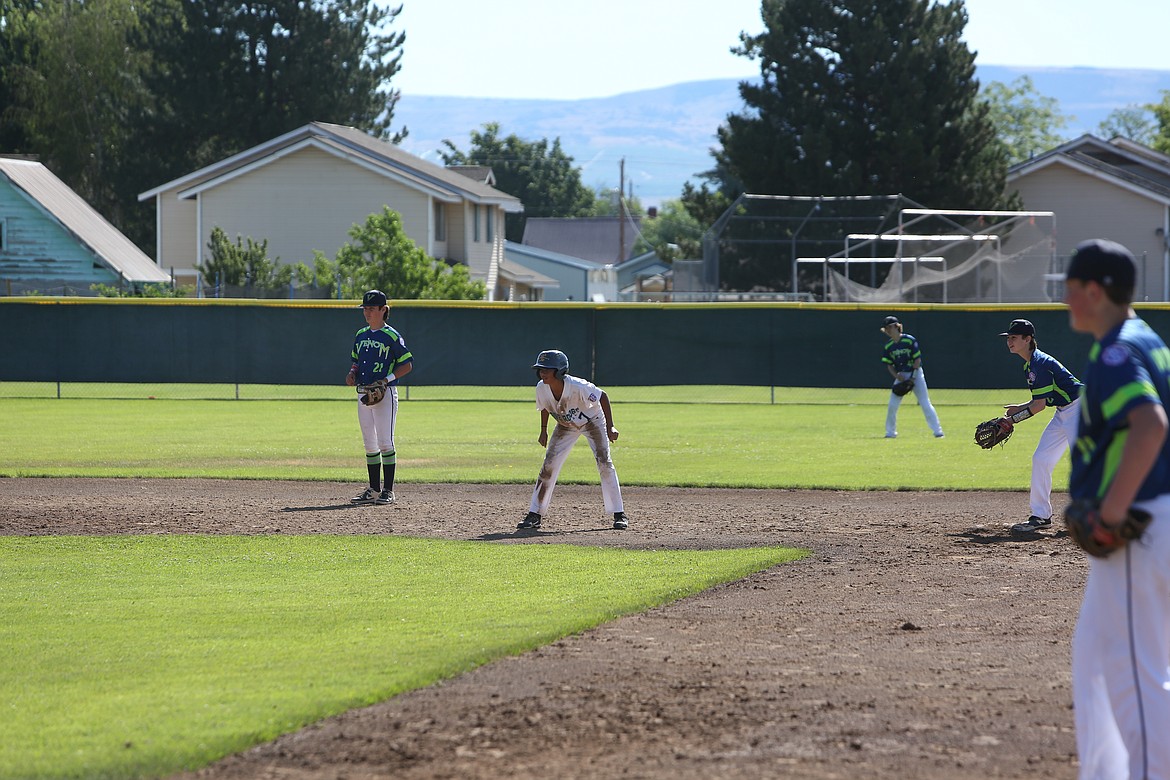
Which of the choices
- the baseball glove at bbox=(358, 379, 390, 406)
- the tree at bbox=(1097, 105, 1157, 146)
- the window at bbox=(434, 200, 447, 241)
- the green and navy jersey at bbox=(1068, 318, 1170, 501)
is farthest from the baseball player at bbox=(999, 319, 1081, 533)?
the tree at bbox=(1097, 105, 1157, 146)

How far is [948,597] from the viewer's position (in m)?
8.70

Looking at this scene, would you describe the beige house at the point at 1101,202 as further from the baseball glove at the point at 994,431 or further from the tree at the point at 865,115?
the baseball glove at the point at 994,431

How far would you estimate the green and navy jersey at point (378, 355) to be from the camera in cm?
1298

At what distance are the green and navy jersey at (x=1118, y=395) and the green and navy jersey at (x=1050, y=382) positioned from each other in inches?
261

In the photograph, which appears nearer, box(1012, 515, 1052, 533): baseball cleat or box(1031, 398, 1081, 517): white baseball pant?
box(1031, 398, 1081, 517): white baseball pant

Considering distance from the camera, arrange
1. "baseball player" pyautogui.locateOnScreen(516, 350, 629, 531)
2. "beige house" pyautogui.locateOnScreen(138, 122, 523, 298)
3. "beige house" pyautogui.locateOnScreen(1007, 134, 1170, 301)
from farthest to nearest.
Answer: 1. "beige house" pyautogui.locateOnScreen(138, 122, 523, 298)
2. "beige house" pyautogui.locateOnScreen(1007, 134, 1170, 301)
3. "baseball player" pyautogui.locateOnScreen(516, 350, 629, 531)

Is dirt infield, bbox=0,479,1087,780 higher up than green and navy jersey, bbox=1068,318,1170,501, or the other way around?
green and navy jersey, bbox=1068,318,1170,501

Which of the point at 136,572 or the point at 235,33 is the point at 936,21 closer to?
the point at 235,33

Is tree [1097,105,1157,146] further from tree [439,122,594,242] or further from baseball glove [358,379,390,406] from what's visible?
baseball glove [358,379,390,406]

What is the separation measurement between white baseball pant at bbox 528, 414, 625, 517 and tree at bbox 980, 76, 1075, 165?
3437 inches

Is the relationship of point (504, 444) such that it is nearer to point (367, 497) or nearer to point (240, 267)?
point (367, 497)

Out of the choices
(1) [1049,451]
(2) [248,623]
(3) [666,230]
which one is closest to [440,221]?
(1) [1049,451]

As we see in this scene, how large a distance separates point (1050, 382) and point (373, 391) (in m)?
6.28

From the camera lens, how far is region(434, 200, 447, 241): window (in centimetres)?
4544
